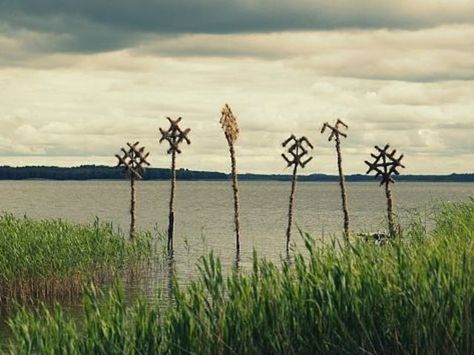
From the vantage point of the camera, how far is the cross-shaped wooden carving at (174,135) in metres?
49.0

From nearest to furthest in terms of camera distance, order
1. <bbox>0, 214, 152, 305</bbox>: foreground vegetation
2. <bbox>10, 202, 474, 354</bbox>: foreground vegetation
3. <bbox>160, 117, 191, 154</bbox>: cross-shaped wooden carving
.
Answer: <bbox>10, 202, 474, 354</bbox>: foreground vegetation, <bbox>0, 214, 152, 305</bbox>: foreground vegetation, <bbox>160, 117, 191, 154</bbox>: cross-shaped wooden carving

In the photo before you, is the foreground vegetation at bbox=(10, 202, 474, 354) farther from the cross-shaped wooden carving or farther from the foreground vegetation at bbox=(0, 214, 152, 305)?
the cross-shaped wooden carving

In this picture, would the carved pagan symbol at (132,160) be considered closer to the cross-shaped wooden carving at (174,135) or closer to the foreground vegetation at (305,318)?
the cross-shaped wooden carving at (174,135)

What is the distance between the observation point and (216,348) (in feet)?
39.6

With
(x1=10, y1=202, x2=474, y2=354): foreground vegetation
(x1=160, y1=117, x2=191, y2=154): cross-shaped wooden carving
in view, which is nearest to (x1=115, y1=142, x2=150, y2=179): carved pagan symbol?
→ (x1=160, y1=117, x2=191, y2=154): cross-shaped wooden carving

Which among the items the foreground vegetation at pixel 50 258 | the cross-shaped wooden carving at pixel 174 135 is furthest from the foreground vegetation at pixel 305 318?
the cross-shaped wooden carving at pixel 174 135

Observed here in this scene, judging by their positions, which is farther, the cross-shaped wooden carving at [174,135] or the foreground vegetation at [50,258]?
the cross-shaped wooden carving at [174,135]

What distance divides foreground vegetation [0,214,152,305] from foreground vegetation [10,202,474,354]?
14.3 m

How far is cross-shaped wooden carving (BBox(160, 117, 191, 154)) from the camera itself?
49031mm

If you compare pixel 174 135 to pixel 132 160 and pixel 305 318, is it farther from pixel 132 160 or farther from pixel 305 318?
pixel 305 318

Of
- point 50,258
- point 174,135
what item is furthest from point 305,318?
point 174,135

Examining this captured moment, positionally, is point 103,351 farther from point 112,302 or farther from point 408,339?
point 408,339

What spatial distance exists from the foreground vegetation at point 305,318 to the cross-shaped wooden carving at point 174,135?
3672 centimetres

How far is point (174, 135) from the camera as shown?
4938 centimetres
